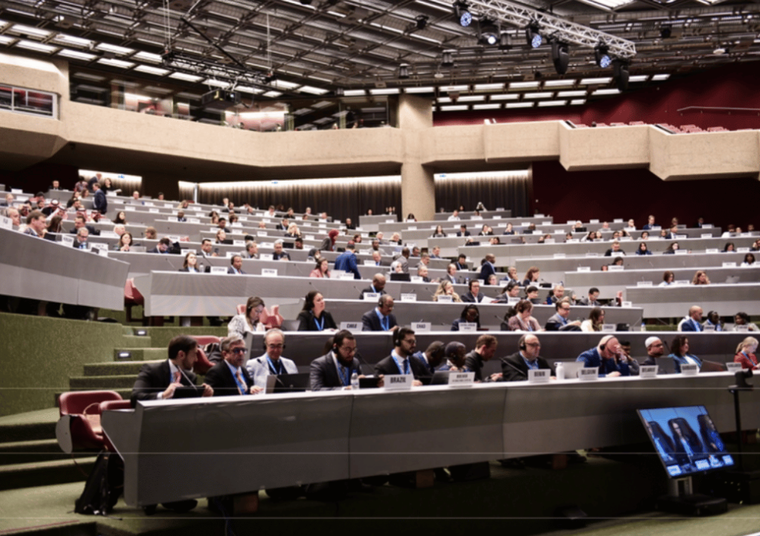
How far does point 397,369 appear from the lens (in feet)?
17.7

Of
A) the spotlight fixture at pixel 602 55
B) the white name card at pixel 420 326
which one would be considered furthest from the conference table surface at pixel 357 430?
the spotlight fixture at pixel 602 55

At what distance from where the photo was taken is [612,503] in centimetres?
540

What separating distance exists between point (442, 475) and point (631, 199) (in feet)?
66.9

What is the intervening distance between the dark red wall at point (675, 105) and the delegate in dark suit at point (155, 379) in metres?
20.8

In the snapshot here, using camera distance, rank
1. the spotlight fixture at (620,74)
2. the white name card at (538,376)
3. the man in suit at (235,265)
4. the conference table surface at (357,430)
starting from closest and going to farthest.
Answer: the conference table surface at (357,430)
the white name card at (538,376)
the man in suit at (235,265)
the spotlight fixture at (620,74)

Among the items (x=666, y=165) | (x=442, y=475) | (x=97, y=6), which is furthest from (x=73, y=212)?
(x=666, y=165)

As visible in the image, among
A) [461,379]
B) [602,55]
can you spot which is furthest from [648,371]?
[602,55]

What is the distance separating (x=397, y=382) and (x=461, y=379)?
0.55 metres

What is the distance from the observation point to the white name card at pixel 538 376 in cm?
502

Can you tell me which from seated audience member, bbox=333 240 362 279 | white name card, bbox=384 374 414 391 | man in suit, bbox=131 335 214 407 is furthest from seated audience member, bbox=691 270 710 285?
man in suit, bbox=131 335 214 407

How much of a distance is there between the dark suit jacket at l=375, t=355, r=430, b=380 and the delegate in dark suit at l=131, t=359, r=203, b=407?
4.73ft

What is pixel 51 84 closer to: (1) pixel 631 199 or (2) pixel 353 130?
(2) pixel 353 130

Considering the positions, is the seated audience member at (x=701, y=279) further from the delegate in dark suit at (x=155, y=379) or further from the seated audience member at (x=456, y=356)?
the delegate in dark suit at (x=155, y=379)

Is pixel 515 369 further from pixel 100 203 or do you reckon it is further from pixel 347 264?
pixel 100 203
